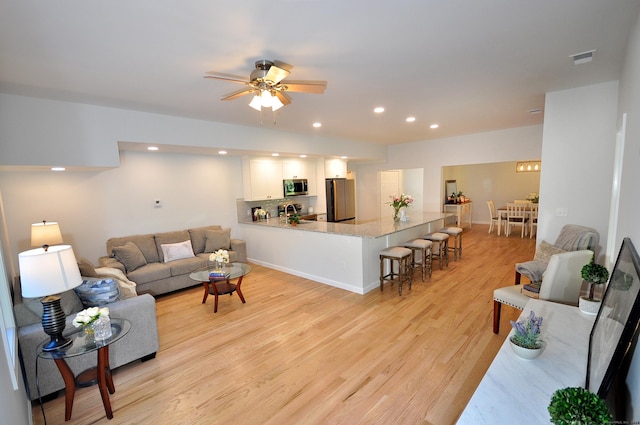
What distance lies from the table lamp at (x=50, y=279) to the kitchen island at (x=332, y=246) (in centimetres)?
316

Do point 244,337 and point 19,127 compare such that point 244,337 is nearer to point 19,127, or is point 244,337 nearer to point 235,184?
point 19,127

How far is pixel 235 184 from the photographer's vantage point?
19.8 ft

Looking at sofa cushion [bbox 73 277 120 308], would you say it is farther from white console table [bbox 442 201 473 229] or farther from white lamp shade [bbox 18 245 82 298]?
white console table [bbox 442 201 473 229]

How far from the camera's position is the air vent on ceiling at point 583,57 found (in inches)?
91.4

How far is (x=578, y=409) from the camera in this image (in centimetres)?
→ 87

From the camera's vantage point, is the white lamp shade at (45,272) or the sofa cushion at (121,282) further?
the sofa cushion at (121,282)

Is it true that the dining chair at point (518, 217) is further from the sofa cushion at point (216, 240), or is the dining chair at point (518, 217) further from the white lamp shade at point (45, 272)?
the white lamp shade at point (45, 272)

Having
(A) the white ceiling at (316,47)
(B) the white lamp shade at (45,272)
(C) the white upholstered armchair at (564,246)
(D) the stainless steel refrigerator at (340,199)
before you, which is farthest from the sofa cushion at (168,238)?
(C) the white upholstered armchair at (564,246)

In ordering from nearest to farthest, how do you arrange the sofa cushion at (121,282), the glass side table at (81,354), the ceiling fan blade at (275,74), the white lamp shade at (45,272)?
the white lamp shade at (45,272) < the glass side table at (81,354) < the ceiling fan blade at (275,74) < the sofa cushion at (121,282)

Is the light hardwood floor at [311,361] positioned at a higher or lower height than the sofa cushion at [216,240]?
lower

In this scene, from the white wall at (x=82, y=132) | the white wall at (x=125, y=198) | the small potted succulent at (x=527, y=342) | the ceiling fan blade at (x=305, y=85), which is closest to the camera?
the small potted succulent at (x=527, y=342)

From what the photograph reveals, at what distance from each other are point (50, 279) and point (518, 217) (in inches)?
364

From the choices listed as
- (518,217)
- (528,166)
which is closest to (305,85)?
(518,217)

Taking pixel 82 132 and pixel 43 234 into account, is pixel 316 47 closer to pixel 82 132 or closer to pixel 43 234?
pixel 82 132
